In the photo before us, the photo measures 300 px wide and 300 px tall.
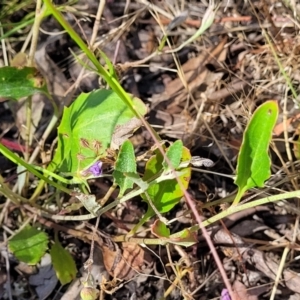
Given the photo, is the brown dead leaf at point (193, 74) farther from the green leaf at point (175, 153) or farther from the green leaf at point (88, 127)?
the green leaf at point (175, 153)

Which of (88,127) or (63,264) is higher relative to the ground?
(88,127)

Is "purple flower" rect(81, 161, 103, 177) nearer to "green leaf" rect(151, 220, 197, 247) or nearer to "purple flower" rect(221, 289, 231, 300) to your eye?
"green leaf" rect(151, 220, 197, 247)

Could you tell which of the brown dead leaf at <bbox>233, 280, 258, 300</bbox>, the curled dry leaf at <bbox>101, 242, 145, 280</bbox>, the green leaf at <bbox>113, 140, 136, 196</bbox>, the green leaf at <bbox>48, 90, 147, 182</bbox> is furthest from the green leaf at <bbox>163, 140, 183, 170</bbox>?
the brown dead leaf at <bbox>233, 280, 258, 300</bbox>

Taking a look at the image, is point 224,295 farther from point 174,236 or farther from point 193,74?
point 193,74

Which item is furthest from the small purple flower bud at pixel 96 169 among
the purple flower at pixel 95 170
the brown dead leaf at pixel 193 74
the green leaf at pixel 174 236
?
the brown dead leaf at pixel 193 74

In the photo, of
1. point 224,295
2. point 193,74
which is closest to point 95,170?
point 224,295
